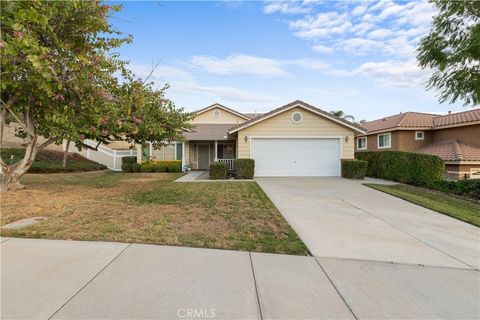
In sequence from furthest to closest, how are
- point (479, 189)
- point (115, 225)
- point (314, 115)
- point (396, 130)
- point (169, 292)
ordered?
point (396, 130) → point (314, 115) → point (479, 189) → point (115, 225) → point (169, 292)

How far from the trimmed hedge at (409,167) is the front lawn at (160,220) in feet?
29.8

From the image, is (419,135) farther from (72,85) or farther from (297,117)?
(72,85)

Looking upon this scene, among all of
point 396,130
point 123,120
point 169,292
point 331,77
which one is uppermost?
point 331,77

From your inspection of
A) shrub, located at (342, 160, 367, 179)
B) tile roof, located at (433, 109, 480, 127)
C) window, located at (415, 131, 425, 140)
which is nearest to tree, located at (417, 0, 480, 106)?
shrub, located at (342, 160, 367, 179)

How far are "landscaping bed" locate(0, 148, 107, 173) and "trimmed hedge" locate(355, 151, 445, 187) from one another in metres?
19.4

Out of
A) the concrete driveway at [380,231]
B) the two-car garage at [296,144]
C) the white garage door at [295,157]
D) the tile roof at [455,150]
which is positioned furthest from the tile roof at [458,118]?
the concrete driveway at [380,231]

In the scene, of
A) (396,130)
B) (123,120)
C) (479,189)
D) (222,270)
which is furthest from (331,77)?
(222,270)

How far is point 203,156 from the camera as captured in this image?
21.4 m

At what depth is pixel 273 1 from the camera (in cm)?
936

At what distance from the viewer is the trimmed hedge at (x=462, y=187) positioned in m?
10.1

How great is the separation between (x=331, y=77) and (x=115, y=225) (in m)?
Result: 15.0

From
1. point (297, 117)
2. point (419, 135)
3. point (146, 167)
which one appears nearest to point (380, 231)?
point (297, 117)

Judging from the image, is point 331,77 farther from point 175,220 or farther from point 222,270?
point 222,270

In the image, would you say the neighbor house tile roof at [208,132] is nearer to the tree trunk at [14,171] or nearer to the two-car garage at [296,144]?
the two-car garage at [296,144]
